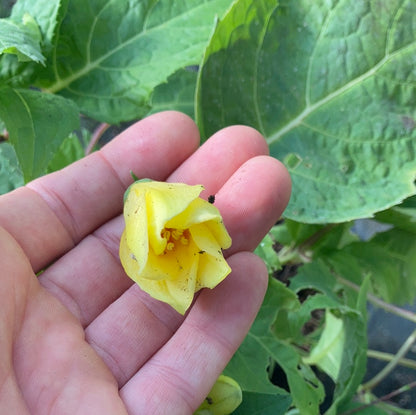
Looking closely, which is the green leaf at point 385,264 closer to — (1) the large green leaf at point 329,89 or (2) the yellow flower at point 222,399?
(1) the large green leaf at point 329,89

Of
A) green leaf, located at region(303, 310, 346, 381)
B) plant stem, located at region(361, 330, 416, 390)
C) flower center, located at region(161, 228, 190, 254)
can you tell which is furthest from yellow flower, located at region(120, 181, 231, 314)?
plant stem, located at region(361, 330, 416, 390)

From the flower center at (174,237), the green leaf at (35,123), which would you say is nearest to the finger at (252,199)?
the flower center at (174,237)

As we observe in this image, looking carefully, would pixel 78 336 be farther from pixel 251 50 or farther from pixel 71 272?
pixel 251 50

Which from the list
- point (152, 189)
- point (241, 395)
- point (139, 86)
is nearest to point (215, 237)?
point (152, 189)

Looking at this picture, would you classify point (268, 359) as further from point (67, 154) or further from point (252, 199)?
point (67, 154)

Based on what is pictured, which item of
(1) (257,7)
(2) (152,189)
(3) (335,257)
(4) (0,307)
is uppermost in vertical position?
(1) (257,7)
